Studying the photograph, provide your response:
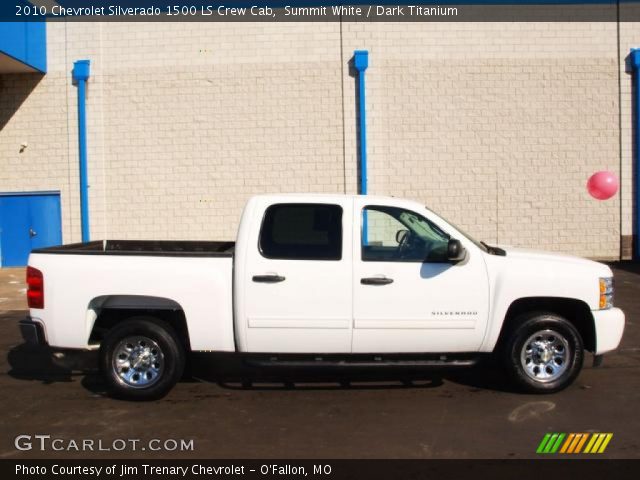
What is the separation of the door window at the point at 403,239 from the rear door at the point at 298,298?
1.08 ft

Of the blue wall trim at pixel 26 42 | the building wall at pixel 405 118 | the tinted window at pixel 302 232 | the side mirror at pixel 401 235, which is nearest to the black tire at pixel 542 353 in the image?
the side mirror at pixel 401 235

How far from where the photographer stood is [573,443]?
4.95 meters

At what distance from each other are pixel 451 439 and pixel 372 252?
188 cm

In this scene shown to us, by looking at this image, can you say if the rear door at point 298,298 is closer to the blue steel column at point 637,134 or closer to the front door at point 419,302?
the front door at point 419,302

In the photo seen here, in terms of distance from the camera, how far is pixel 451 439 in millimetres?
5059

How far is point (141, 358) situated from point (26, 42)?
12.3 meters

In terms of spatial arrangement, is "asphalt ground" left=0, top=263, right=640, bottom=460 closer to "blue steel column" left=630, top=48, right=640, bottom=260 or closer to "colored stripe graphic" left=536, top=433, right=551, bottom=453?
"colored stripe graphic" left=536, top=433, right=551, bottom=453

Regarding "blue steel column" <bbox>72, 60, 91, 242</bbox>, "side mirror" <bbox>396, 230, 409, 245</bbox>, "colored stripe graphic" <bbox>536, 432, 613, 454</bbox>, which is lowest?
"colored stripe graphic" <bbox>536, 432, 613, 454</bbox>

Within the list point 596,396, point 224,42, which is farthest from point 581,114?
point 596,396

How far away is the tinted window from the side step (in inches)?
37.4

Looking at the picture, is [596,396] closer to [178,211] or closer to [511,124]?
[511,124]

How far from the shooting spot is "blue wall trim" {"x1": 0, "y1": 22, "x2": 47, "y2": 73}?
569 inches

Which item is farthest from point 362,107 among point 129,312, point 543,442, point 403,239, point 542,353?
point 543,442

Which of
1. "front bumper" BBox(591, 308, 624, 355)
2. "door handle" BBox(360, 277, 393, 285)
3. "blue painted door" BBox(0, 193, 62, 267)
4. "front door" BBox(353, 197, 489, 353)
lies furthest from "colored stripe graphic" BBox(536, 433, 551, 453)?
"blue painted door" BBox(0, 193, 62, 267)
